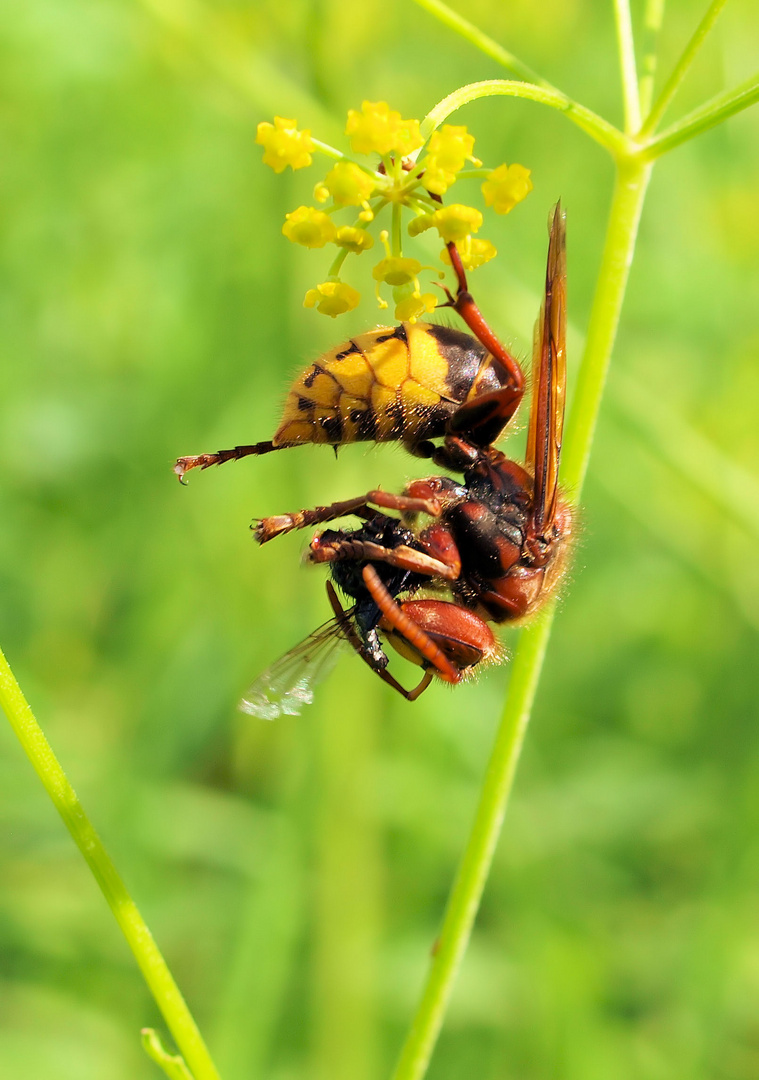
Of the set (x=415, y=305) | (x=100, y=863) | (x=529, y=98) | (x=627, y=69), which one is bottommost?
(x=100, y=863)

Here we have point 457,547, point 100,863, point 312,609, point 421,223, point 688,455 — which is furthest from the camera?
point 312,609

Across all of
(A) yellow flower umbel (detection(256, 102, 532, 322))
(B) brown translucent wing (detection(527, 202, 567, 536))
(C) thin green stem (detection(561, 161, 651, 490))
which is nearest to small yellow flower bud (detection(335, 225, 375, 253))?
(A) yellow flower umbel (detection(256, 102, 532, 322))

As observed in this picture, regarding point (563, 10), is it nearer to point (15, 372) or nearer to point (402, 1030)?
point (15, 372)

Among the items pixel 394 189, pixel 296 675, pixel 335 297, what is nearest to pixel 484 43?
pixel 394 189

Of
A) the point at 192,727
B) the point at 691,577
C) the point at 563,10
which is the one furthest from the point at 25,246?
the point at 691,577

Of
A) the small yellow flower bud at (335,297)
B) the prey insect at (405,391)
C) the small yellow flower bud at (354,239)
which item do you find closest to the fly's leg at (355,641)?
the prey insect at (405,391)

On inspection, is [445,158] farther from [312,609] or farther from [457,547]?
[312,609]

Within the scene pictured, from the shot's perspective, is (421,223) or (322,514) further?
(322,514)
